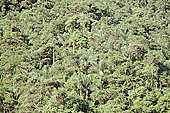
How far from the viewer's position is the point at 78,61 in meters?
35.8

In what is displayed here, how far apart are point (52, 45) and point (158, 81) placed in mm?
13159

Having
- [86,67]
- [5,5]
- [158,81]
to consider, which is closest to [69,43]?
[86,67]

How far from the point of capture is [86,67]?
35.5 meters

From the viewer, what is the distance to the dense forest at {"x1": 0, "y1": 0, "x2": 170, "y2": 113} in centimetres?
2862

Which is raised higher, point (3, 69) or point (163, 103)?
point (3, 69)

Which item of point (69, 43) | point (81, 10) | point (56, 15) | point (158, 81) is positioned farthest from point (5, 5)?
point (158, 81)

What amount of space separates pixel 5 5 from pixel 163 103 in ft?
105

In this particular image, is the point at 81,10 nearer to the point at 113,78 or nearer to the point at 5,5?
the point at 5,5

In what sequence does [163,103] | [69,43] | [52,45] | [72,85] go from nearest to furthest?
[163,103], [72,85], [52,45], [69,43]

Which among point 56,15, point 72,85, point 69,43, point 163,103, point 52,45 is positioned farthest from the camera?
point 56,15

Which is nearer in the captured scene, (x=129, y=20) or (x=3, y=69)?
(x=3, y=69)

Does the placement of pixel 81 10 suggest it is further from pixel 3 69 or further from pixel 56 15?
pixel 3 69

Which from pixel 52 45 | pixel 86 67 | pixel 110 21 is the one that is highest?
pixel 110 21

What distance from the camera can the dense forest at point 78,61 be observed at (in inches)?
1127
